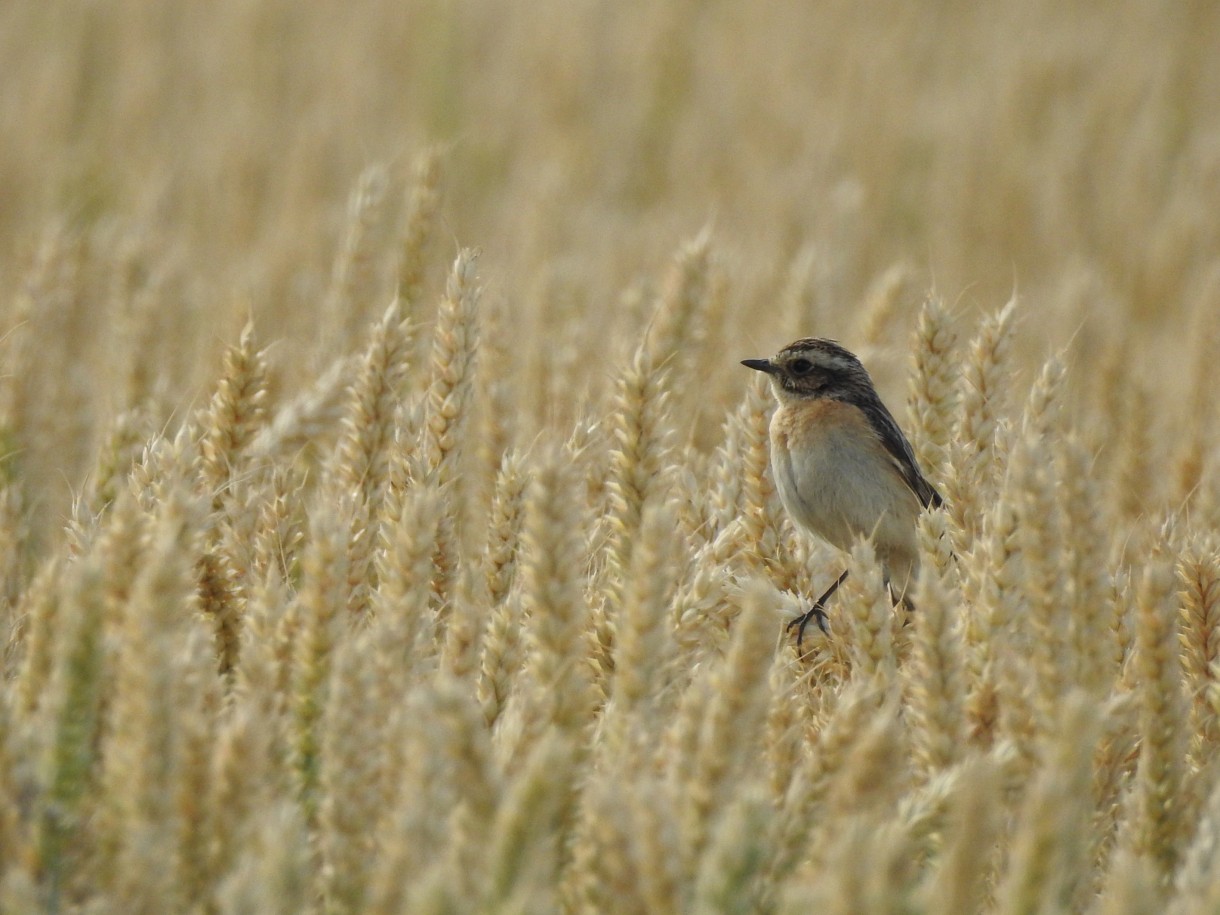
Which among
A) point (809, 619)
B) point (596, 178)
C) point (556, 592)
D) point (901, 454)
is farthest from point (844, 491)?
point (596, 178)

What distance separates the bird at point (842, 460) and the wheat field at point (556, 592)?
14cm

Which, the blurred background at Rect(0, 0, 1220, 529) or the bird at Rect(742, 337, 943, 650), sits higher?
the blurred background at Rect(0, 0, 1220, 529)

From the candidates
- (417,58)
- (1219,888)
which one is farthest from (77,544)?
(417,58)

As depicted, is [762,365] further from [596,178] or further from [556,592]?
[596,178]

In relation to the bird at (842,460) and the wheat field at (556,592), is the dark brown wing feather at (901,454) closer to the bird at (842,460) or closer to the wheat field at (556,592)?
the bird at (842,460)

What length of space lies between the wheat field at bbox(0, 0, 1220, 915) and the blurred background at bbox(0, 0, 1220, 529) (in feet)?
0.19

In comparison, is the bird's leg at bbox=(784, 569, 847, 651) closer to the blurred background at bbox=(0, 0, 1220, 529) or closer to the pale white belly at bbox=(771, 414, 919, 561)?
the pale white belly at bbox=(771, 414, 919, 561)

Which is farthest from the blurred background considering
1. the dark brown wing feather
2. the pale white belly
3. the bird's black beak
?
the pale white belly

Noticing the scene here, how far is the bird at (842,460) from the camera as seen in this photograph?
4348 mm

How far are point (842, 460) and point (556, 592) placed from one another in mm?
2002

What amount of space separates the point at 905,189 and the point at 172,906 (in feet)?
28.5

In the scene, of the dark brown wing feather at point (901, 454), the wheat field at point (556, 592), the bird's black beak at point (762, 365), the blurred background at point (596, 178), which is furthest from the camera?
the blurred background at point (596, 178)

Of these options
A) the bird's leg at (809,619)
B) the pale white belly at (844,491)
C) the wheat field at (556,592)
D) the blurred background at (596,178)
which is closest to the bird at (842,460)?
the pale white belly at (844,491)

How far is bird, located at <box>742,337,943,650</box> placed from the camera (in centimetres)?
435
